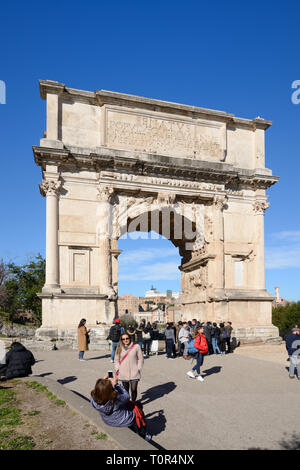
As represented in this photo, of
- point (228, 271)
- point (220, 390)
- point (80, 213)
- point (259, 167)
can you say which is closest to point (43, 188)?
point (80, 213)

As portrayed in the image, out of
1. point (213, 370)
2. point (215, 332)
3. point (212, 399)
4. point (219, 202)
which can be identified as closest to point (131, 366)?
point (212, 399)

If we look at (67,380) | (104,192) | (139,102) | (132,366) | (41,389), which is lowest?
(67,380)

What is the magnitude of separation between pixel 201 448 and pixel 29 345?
12.9 m

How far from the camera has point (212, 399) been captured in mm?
8461

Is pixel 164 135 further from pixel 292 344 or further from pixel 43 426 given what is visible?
pixel 43 426

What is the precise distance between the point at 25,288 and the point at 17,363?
30183 millimetres

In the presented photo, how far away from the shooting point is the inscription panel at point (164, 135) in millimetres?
20047

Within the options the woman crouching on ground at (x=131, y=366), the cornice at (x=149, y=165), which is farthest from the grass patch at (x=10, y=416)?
the cornice at (x=149, y=165)

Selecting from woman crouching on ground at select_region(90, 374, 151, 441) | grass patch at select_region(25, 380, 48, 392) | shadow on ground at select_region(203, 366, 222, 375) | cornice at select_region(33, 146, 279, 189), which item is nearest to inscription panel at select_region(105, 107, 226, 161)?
cornice at select_region(33, 146, 279, 189)

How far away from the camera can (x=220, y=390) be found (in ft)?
30.9

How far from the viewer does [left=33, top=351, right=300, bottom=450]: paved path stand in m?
6.01

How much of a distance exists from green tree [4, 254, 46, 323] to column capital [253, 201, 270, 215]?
22.8 meters

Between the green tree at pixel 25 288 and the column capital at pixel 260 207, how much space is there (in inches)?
896

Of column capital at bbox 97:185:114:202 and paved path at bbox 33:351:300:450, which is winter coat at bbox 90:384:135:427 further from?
column capital at bbox 97:185:114:202
